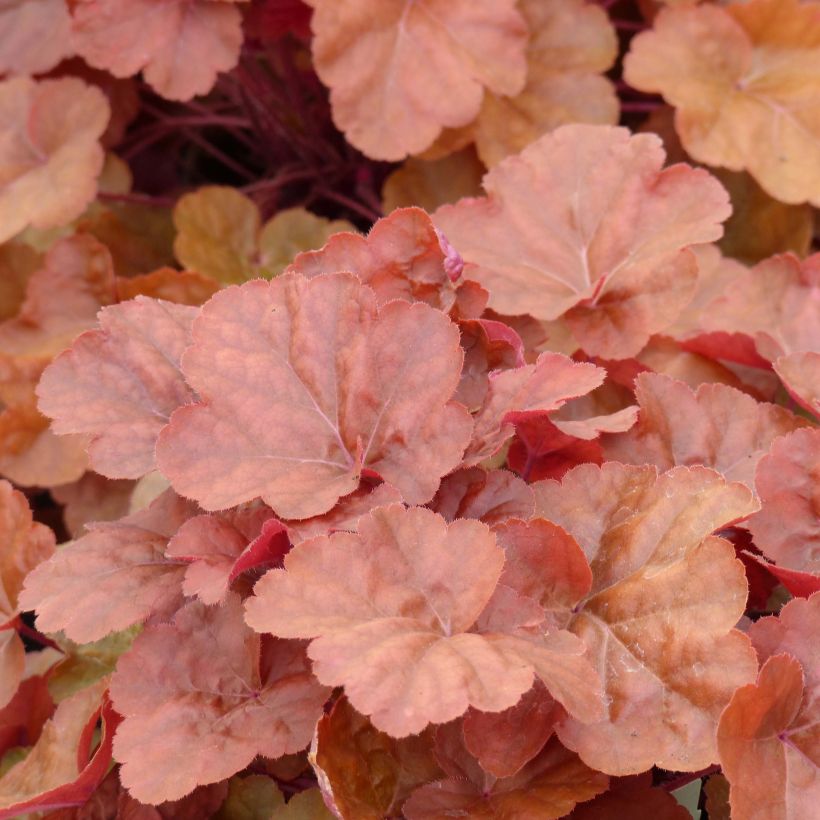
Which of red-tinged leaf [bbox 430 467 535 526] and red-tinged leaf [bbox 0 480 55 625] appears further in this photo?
red-tinged leaf [bbox 0 480 55 625]

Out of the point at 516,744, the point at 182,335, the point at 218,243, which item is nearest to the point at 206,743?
the point at 516,744

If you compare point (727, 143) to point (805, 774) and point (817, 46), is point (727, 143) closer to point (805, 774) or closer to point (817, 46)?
point (817, 46)

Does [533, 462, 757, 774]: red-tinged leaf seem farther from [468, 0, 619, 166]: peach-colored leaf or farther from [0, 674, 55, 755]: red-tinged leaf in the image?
[468, 0, 619, 166]: peach-colored leaf

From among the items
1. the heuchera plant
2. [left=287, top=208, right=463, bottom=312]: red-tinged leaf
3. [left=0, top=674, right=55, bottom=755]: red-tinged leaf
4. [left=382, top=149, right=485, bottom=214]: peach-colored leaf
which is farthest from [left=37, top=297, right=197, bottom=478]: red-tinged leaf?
[left=382, top=149, right=485, bottom=214]: peach-colored leaf

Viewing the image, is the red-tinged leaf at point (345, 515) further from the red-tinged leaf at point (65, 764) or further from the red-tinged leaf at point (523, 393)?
the red-tinged leaf at point (65, 764)

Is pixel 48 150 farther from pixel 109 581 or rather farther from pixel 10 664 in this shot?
pixel 109 581

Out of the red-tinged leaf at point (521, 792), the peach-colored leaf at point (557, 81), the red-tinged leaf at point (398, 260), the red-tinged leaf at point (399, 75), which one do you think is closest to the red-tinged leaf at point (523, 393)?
the red-tinged leaf at point (398, 260)
